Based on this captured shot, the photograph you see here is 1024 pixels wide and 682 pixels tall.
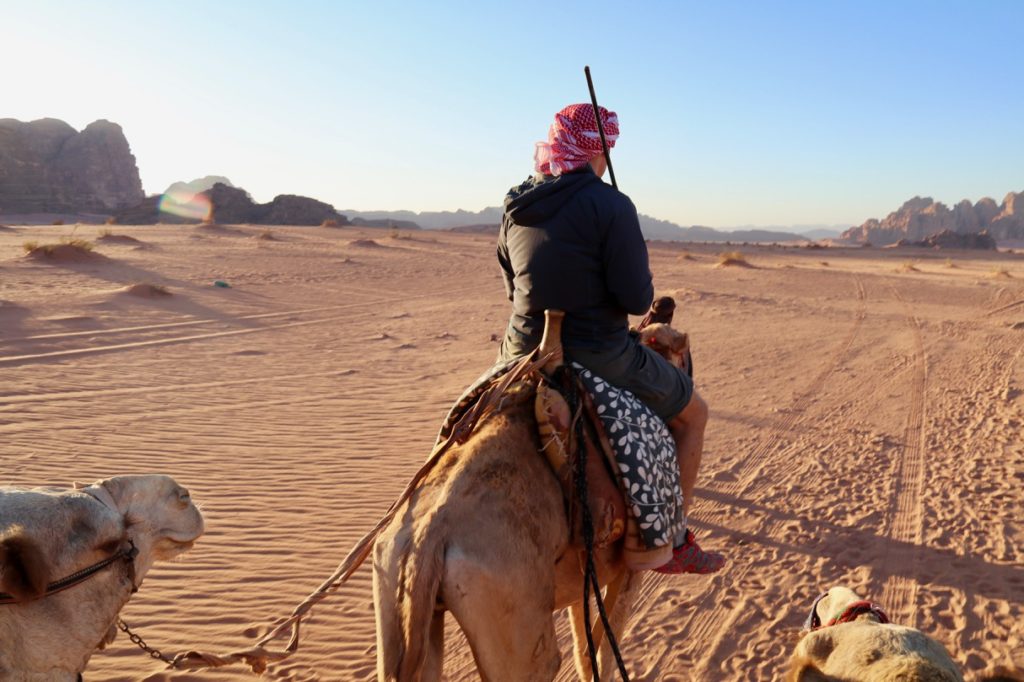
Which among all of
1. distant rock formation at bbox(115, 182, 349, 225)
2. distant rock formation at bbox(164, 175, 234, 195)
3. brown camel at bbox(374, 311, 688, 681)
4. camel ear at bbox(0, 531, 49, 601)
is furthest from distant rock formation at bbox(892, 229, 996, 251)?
distant rock formation at bbox(164, 175, 234, 195)

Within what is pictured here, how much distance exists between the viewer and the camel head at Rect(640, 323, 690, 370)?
15.2 feet

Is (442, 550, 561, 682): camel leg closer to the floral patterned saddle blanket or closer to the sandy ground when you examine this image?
the floral patterned saddle blanket

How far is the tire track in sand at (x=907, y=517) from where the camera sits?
515cm

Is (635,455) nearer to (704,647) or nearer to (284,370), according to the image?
(704,647)

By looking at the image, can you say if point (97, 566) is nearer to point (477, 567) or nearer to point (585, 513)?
point (477, 567)

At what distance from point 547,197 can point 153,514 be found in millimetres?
2043

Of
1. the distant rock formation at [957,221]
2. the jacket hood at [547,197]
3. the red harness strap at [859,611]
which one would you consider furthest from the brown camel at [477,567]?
the distant rock formation at [957,221]

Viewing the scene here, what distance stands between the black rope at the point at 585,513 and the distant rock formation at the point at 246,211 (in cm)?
5382

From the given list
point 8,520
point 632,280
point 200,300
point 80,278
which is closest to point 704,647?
point 632,280

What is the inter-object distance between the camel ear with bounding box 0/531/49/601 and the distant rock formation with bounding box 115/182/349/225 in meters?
54.7

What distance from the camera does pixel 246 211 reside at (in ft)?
184

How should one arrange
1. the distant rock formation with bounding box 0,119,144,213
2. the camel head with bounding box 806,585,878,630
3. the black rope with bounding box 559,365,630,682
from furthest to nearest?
the distant rock formation with bounding box 0,119,144,213
the camel head with bounding box 806,585,878,630
the black rope with bounding box 559,365,630,682

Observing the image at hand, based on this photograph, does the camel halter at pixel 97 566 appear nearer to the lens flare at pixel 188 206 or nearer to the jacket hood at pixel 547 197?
the jacket hood at pixel 547 197

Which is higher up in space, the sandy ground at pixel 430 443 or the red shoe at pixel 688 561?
the red shoe at pixel 688 561
